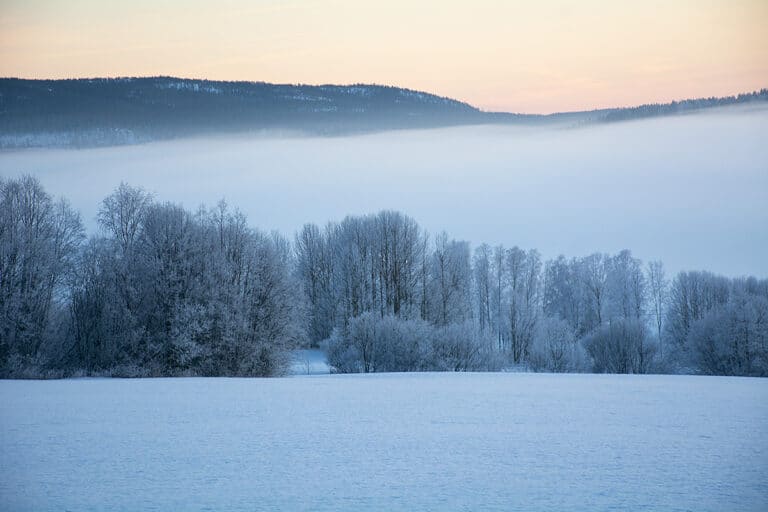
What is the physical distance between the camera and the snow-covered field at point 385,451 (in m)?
14.1

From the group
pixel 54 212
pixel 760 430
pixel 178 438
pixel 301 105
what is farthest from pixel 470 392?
pixel 301 105

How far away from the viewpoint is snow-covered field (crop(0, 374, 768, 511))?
14.1m

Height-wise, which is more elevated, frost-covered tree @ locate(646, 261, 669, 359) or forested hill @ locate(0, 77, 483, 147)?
forested hill @ locate(0, 77, 483, 147)

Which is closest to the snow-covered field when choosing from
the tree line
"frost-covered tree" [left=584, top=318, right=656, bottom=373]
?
the tree line

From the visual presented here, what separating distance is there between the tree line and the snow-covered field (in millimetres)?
16986

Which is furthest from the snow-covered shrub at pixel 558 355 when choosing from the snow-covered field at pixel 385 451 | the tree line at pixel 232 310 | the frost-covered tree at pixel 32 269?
the frost-covered tree at pixel 32 269

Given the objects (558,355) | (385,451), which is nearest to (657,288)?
(558,355)

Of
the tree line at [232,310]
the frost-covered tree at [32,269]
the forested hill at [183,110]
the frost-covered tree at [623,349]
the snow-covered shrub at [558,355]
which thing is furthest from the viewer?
the forested hill at [183,110]

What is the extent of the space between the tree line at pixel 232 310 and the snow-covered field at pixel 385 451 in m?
17.0

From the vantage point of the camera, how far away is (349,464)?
17.0 meters

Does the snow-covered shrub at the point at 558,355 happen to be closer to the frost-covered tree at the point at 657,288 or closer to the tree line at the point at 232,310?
the tree line at the point at 232,310

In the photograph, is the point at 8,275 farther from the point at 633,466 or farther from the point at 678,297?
the point at 678,297

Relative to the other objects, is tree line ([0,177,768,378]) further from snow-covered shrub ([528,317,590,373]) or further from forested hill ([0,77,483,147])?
forested hill ([0,77,483,147])

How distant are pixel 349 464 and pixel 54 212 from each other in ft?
145
